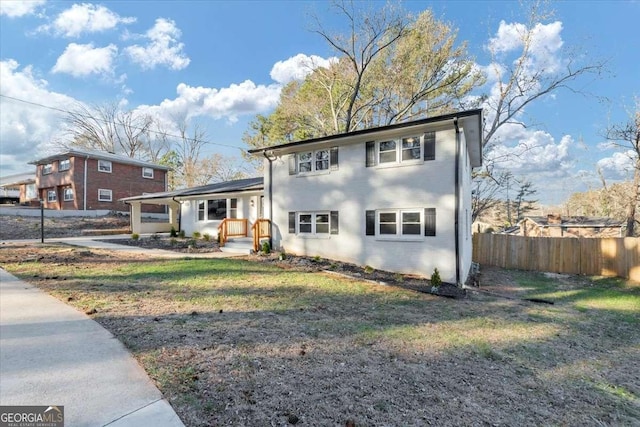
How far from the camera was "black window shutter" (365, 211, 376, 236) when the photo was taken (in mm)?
11047

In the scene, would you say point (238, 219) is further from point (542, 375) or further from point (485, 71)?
point (485, 71)

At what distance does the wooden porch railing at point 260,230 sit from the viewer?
533 inches

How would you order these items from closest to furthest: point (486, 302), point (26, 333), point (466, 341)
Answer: point (26, 333) < point (466, 341) < point (486, 302)

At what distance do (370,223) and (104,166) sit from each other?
25848mm

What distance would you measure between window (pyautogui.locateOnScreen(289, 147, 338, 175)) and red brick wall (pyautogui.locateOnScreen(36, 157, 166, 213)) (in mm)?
20838

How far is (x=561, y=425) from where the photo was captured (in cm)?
289

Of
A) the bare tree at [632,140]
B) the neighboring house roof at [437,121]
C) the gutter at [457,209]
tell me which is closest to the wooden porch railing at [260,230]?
the neighboring house roof at [437,121]

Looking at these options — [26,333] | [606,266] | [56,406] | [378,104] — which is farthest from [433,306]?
[378,104]

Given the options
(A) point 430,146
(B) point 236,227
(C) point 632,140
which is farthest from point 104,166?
(C) point 632,140

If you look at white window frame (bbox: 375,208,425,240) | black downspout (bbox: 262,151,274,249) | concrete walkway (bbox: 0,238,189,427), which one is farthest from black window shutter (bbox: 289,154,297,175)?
concrete walkway (bbox: 0,238,189,427)

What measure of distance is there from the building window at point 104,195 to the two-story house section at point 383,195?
2040cm

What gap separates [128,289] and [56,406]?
4.70 meters

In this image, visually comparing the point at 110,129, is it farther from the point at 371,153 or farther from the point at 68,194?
the point at 371,153

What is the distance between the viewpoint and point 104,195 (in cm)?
2719
